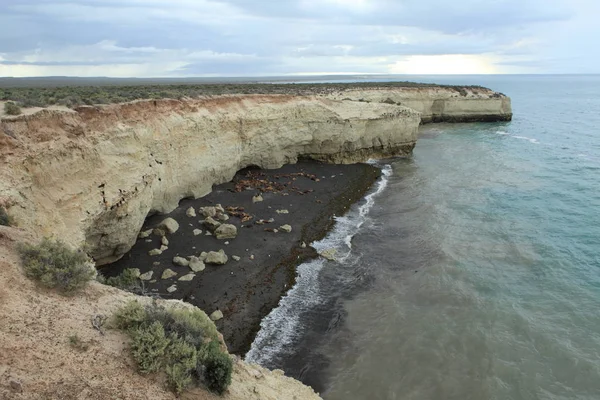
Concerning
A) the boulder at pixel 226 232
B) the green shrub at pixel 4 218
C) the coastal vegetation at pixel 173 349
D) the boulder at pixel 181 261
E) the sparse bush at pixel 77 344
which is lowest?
the boulder at pixel 181 261

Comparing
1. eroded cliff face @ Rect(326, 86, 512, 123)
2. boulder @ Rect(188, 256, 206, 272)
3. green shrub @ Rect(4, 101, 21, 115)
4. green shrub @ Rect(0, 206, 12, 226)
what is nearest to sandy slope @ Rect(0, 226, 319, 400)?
green shrub @ Rect(0, 206, 12, 226)

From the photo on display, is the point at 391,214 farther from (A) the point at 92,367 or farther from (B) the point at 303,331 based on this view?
(A) the point at 92,367

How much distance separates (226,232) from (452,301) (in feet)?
37.4

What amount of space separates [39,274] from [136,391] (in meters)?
3.52

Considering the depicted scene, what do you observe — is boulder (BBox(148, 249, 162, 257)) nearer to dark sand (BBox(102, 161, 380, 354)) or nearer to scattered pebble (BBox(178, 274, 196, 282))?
dark sand (BBox(102, 161, 380, 354))

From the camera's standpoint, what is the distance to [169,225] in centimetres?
2023

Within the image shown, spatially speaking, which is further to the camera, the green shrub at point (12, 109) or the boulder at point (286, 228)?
the boulder at point (286, 228)

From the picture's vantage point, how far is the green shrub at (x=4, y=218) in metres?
10.4

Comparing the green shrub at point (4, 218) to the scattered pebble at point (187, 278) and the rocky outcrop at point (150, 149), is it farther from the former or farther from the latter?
the scattered pebble at point (187, 278)

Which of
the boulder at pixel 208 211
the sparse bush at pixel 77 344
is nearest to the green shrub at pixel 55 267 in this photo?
the sparse bush at pixel 77 344

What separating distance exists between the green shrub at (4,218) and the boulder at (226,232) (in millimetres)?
10445

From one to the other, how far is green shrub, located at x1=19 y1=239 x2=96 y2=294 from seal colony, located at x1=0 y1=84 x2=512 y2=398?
0.29 metres

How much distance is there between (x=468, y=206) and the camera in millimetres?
27094

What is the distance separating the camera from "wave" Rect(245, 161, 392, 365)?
13.7 meters
